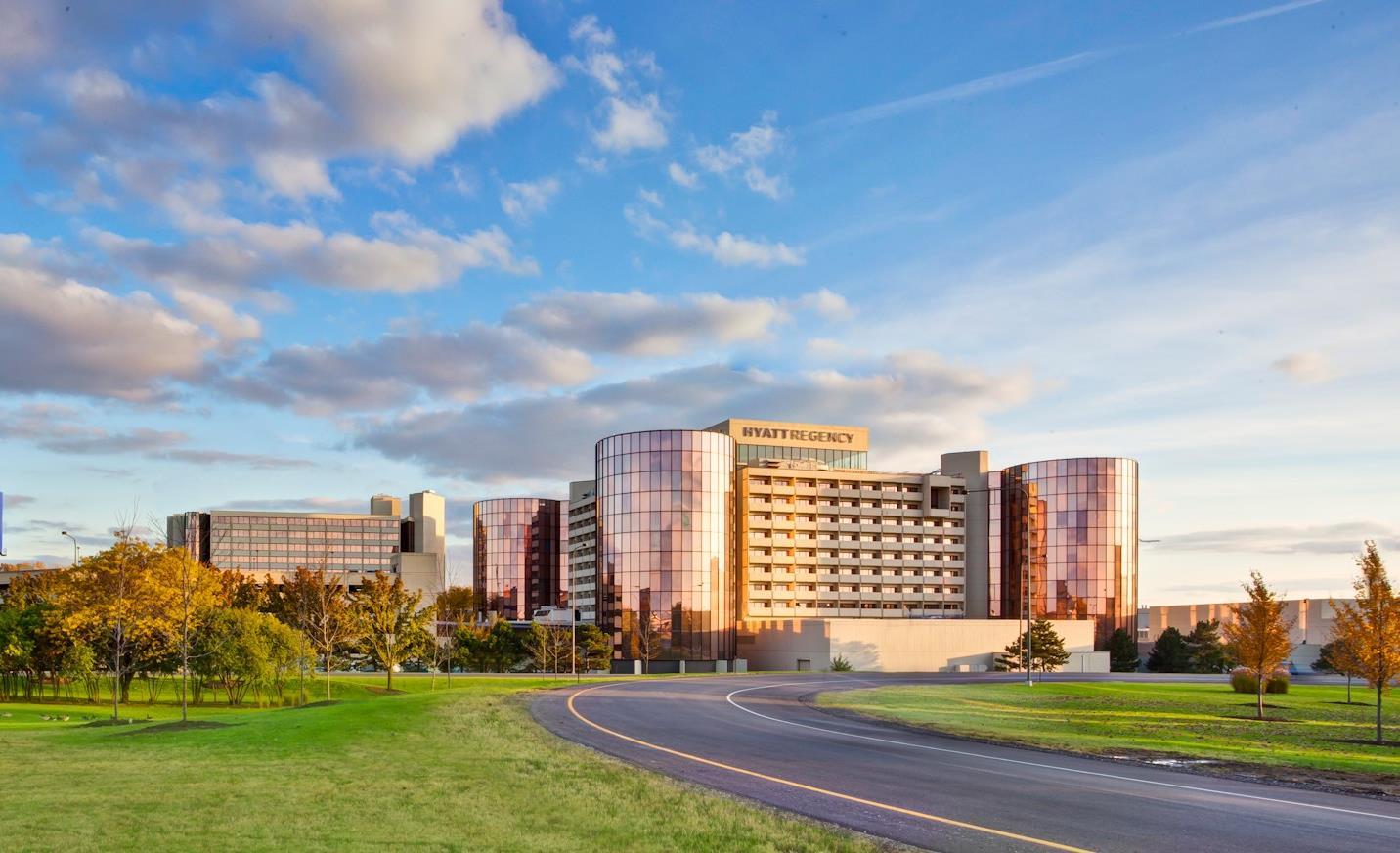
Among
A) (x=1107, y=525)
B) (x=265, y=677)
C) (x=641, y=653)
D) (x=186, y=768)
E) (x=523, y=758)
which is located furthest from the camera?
(x=1107, y=525)

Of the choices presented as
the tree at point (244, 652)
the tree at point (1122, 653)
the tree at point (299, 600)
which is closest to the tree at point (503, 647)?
the tree at point (299, 600)

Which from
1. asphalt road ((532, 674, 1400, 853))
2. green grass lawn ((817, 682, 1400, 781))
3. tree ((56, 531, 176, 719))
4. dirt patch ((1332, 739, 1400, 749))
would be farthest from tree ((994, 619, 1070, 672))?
tree ((56, 531, 176, 719))

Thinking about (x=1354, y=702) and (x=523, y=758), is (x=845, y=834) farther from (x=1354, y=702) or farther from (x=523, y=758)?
(x=1354, y=702)

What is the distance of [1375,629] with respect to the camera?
36281 mm

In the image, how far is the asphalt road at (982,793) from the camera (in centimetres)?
1516

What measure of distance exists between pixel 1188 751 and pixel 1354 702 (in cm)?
4146

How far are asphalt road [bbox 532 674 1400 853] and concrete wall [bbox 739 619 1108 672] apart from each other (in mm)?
76795

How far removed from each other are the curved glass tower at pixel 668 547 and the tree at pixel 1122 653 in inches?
1807

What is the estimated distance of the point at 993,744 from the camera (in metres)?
28.5

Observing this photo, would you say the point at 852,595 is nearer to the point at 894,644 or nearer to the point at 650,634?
the point at 894,644

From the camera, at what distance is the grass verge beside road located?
80.5 feet

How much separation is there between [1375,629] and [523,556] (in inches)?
6344

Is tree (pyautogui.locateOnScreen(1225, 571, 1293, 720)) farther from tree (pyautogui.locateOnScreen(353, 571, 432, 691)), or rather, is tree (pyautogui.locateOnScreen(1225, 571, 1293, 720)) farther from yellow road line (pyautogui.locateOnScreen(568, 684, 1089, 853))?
tree (pyautogui.locateOnScreen(353, 571, 432, 691))

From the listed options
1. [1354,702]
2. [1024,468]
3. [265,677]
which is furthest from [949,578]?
[265,677]
